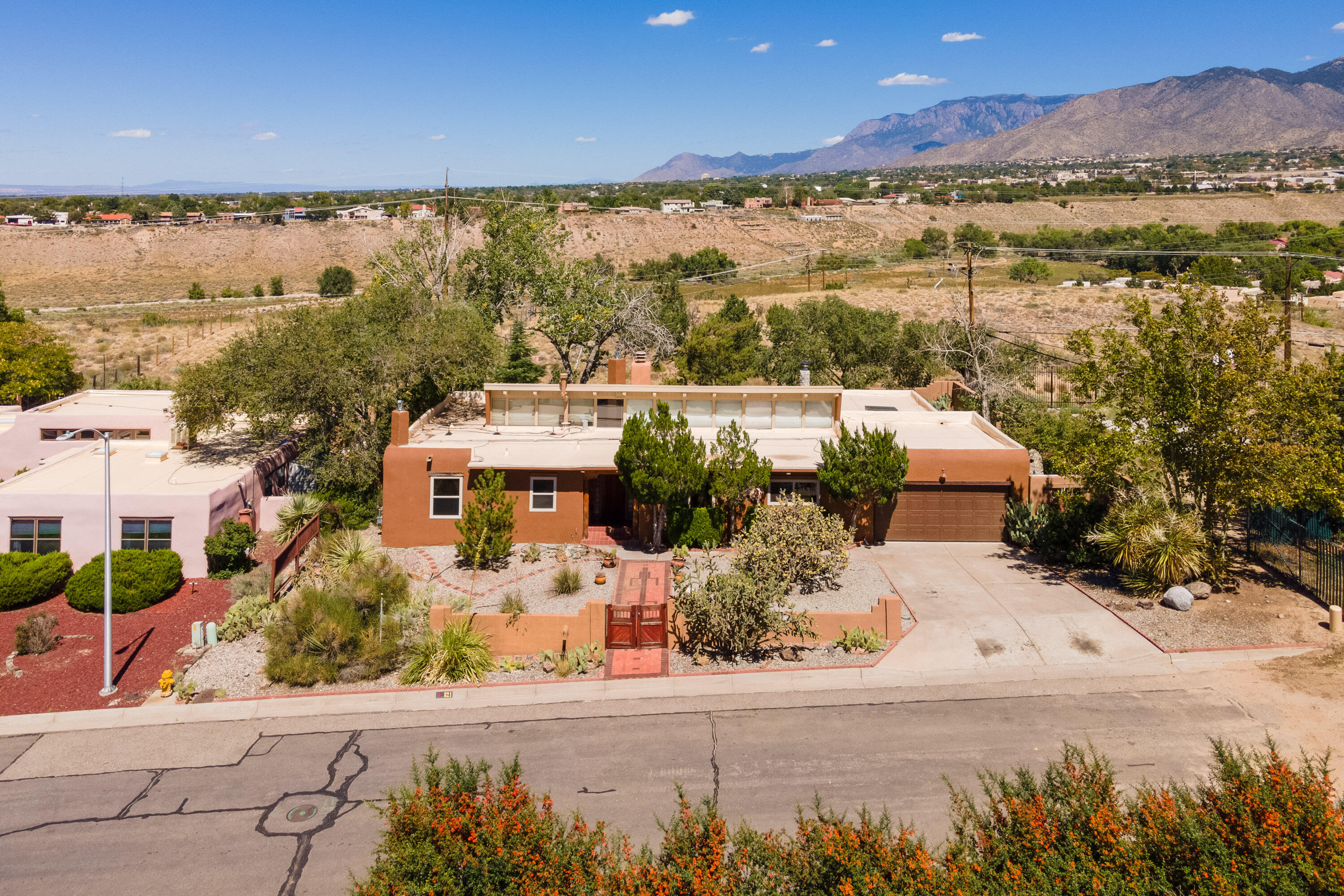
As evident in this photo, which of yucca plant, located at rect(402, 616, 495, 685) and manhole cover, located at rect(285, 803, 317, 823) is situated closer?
manhole cover, located at rect(285, 803, 317, 823)

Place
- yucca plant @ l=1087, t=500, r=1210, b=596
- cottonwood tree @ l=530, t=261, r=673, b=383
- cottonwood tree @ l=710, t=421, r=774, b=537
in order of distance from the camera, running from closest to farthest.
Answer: yucca plant @ l=1087, t=500, r=1210, b=596 → cottonwood tree @ l=710, t=421, r=774, b=537 → cottonwood tree @ l=530, t=261, r=673, b=383

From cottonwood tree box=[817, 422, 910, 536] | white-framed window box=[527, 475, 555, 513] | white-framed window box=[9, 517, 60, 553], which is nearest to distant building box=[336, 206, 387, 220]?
white-framed window box=[9, 517, 60, 553]

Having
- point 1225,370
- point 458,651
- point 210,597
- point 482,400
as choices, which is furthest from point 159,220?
point 1225,370

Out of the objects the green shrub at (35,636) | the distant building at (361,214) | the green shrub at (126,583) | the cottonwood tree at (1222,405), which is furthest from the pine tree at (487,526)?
the distant building at (361,214)

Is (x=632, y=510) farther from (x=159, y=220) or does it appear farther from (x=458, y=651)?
(x=159, y=220)

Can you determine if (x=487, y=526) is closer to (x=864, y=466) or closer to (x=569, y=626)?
(x=569, y=626)

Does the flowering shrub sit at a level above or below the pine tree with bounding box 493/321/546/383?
below

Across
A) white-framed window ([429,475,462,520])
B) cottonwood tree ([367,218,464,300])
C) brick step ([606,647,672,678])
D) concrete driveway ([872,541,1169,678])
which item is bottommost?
brick step ([606,647,672,678])

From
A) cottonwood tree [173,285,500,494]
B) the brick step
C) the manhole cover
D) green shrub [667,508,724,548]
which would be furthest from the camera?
cottonwood tree [173,285,500,494]

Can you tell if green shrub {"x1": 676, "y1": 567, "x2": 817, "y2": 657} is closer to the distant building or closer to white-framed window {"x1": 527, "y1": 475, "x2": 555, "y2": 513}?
white-framed window {"x1": 527, "y1": 475, "x2": 555, "y2": 513}
